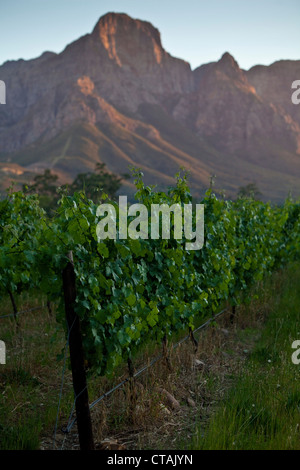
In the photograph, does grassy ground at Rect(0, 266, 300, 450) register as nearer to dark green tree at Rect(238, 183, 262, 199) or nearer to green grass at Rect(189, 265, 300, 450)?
green grass at Rect(189, 265, 300, 450)

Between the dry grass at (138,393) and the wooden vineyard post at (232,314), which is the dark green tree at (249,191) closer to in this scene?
the wooden vineyard post at (232,314)

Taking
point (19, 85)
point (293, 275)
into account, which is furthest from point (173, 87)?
point (293, 275)

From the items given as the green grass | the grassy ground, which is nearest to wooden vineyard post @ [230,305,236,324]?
the grassy ground

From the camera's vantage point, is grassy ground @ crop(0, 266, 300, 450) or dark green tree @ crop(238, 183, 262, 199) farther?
dark green tree @ crop(238, 183, 262, 199)

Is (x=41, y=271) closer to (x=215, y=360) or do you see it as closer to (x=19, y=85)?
(x=215, y=360)

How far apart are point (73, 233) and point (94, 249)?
0.35 meters

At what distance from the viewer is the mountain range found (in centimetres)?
11475

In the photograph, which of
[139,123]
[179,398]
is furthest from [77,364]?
[139,123]

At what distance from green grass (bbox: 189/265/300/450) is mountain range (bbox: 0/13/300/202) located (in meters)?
85.7

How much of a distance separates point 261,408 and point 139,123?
475 ft

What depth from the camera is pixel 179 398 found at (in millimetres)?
4426

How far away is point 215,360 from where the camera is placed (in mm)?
5391

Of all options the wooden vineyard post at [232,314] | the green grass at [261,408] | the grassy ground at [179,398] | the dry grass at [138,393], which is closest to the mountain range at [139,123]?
the wooden vineyard post at [232,314]

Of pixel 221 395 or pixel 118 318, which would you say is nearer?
pixel 118 318
